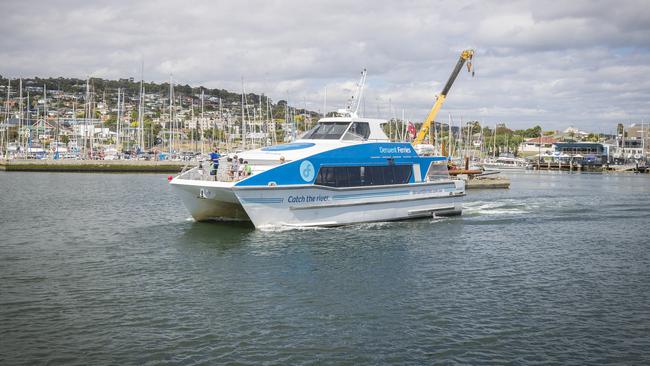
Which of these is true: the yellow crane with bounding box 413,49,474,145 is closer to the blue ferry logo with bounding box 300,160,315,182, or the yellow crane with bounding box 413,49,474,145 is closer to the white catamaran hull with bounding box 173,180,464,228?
the white catamaran hull with bounding box 173,180,464,228

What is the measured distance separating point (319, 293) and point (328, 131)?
1177cm

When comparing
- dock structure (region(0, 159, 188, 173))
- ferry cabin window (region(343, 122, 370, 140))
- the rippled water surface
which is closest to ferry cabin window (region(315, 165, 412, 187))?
ferry cabin window (region(343, 122, 370, 140))

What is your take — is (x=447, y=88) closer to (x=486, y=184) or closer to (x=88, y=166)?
(x=486, y=184)

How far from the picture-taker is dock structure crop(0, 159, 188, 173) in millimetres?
65812

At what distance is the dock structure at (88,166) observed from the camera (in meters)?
65.8

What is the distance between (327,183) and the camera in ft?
73.7

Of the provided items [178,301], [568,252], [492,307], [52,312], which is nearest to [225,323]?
[178,301]

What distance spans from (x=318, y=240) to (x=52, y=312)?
9.84 m

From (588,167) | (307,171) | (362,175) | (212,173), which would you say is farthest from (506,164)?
(212,173)

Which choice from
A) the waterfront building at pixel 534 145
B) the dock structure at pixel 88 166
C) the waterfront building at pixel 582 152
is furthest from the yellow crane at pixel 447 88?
the waterfront building at pixel 534 145

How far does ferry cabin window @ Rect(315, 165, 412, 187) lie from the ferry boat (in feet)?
0.13

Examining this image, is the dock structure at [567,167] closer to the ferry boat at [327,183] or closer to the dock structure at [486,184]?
the dock structure at [486,184]

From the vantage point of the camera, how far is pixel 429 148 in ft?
107

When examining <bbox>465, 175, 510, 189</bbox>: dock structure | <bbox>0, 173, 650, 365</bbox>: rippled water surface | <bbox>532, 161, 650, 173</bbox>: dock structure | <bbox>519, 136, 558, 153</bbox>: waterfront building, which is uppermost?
<bbox>519, 136, 558, 153</bbox>: waterfront building
